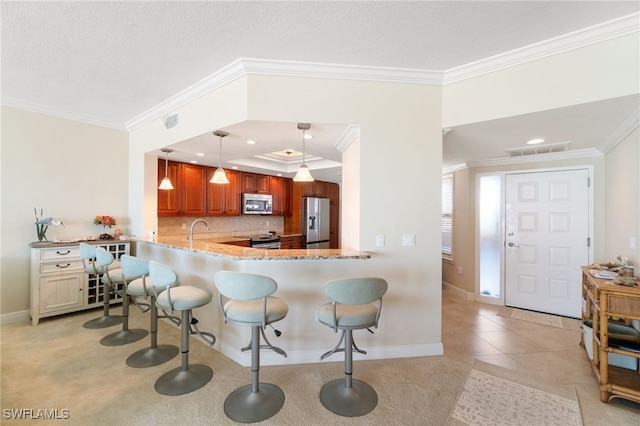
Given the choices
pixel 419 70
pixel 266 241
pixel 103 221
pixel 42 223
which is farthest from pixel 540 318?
pixel 42 223

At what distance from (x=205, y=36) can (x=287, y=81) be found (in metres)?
0.76

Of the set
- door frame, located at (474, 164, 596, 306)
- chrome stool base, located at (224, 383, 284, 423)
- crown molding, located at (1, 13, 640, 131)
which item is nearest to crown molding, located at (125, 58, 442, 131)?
crown molding, located at (1, 13, 640, 131)

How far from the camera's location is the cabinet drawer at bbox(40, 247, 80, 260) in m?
3.40

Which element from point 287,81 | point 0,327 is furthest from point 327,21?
point 0,327

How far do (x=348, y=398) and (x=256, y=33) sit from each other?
115 inches

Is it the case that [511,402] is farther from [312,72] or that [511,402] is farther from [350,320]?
[312,72]

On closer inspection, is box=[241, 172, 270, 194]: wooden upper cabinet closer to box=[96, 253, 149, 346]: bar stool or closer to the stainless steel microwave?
the stainless steel microwave

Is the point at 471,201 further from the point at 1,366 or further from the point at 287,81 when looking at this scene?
the point at 1,366

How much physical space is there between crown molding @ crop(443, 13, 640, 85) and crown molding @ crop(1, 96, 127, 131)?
4.67 meters

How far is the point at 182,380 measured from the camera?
226 centimetres

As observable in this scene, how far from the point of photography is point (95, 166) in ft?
13.2

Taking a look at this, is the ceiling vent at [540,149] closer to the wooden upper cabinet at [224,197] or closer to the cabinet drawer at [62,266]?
the wooden upper cabinet at [224,197]

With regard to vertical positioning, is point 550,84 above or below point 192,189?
above

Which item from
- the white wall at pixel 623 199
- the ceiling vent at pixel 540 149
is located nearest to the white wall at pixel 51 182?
the ceiling vent at pixel 540 149
